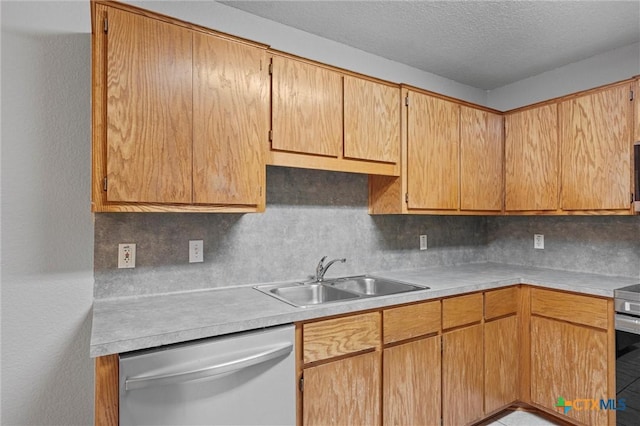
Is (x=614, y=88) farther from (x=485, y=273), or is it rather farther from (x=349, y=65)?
(x=349, y=65)

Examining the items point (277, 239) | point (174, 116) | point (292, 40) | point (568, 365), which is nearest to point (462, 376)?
point (568, 365)

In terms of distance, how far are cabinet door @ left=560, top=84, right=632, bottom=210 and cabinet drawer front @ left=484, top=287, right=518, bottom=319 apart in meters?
0.75

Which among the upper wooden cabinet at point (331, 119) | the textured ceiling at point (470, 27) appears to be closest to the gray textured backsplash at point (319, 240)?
the upper wooden cabinet at point (331, 119)

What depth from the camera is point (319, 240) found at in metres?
2.41

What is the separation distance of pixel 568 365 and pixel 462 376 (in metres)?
0.69

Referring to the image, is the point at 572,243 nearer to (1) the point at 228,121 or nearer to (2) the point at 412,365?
(2) the point at 412,365

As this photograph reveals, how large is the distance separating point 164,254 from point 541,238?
2881 millimetres

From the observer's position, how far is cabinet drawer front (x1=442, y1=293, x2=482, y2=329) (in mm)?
2119

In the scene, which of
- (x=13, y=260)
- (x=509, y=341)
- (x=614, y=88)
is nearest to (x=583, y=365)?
(x=509, y=341)

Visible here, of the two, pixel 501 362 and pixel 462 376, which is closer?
pixel 462 376

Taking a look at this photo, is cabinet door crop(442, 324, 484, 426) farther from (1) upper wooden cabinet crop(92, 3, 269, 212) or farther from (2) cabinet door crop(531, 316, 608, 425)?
(1) upper wooden cabinet crop(92, 3, 269, 212)

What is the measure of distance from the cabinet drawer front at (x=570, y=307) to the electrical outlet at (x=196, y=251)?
218 cm

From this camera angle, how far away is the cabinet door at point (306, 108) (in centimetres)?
192

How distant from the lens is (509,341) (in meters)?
2.46
